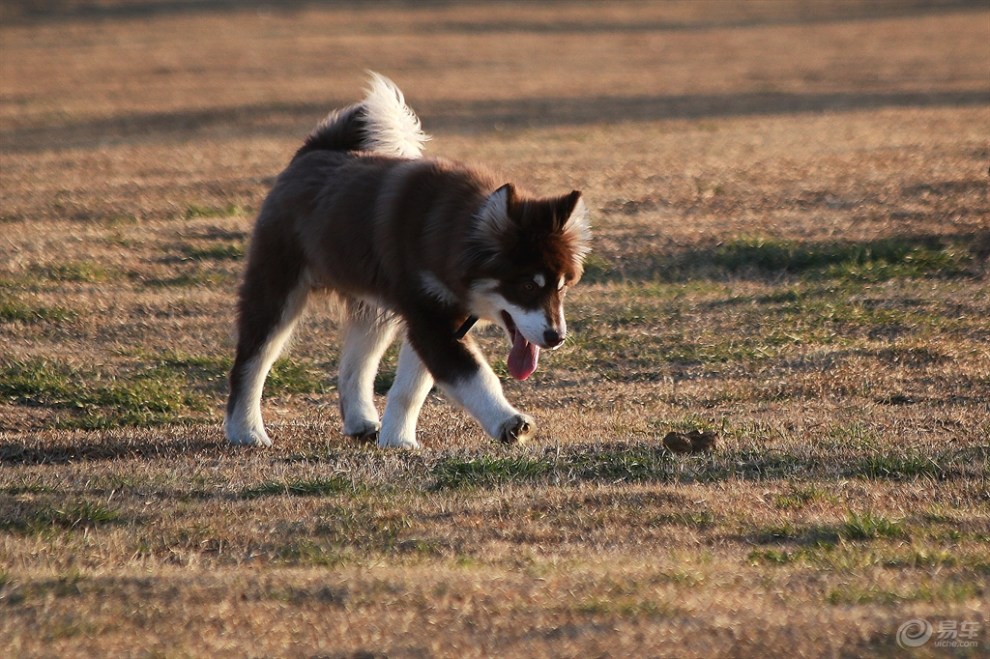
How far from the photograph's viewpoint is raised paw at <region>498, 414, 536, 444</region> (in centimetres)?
758

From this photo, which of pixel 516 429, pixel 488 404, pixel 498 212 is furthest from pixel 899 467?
pixel 498 212

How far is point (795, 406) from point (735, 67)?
22.5m

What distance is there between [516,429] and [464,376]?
0.39 meters

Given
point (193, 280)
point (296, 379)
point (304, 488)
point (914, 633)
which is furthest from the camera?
point (193, 280)

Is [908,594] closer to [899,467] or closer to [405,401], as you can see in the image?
[899,467]

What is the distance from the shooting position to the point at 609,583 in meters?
5.30

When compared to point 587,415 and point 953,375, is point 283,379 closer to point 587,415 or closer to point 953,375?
point 587,415

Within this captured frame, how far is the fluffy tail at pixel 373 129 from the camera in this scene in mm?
8633

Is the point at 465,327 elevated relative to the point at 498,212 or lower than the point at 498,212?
lower

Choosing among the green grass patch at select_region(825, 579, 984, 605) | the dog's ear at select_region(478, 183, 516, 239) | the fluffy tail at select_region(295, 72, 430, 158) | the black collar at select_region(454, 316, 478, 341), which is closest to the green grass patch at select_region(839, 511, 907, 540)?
the green grass patch at select_region(825, 579, 984, 605)

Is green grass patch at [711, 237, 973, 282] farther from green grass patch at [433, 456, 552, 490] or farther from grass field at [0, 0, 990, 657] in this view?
green grass patch at [433, 456, 552, 490]

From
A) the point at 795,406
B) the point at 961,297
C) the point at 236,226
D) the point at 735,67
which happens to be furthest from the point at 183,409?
the point at 735,67

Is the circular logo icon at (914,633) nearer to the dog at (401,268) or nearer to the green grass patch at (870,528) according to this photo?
the green grass patch at (870,528)

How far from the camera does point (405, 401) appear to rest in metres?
8.09
